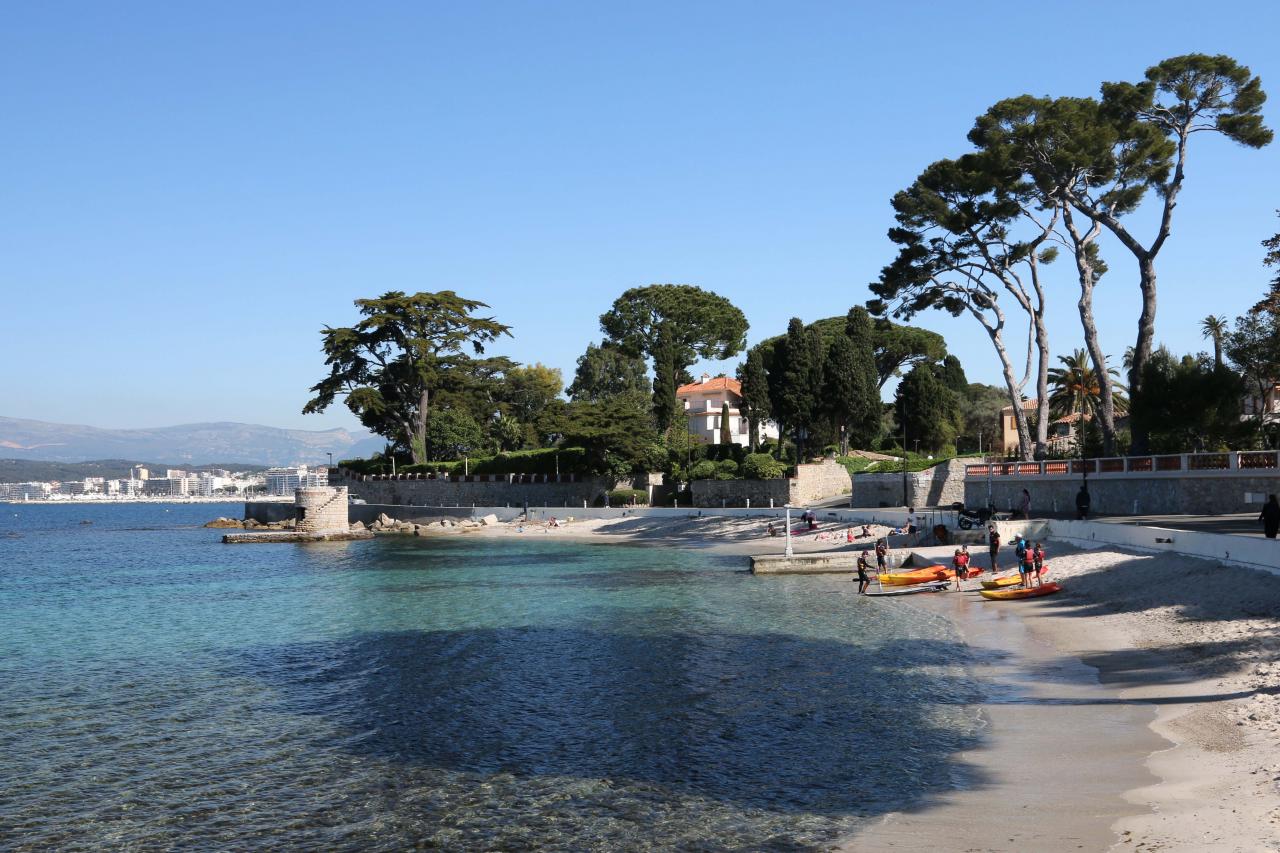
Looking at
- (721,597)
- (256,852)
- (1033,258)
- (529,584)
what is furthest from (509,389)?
(256,852)

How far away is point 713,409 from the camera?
116 meters

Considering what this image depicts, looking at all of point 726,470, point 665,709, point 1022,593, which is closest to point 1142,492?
point 1022,593

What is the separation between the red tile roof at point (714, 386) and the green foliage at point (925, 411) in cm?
3174

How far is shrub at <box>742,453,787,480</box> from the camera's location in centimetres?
6856

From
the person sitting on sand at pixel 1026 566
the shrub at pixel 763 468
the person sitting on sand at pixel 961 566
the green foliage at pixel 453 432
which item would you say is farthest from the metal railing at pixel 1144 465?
the green foliage at pixel 453 432

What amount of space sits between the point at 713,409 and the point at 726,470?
44585 millimetres

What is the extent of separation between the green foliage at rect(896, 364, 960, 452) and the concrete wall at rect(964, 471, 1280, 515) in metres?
32.0

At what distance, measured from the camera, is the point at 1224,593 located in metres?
22.4

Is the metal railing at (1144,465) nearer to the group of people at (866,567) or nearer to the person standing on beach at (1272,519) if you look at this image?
the group of people at (866,567)

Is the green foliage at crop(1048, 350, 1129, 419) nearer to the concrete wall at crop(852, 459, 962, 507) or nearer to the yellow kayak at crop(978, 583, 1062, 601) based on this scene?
the concrete wall at crop(852, 459, 962, 507)

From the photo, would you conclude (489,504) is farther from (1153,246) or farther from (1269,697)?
(1269,697)

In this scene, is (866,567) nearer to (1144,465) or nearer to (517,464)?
(1144,465)

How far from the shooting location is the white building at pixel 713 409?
11259 centimetres

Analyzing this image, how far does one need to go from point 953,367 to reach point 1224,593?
8888cm
